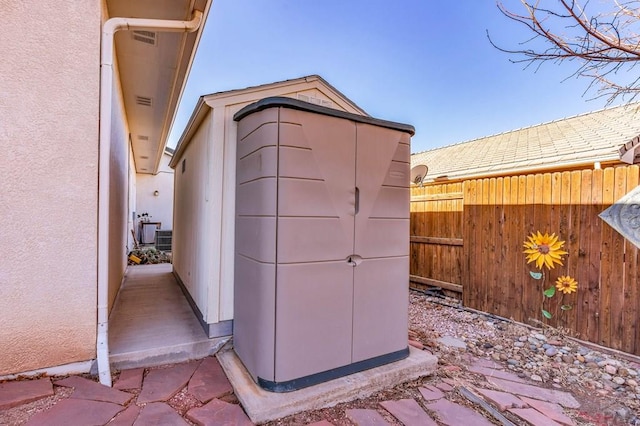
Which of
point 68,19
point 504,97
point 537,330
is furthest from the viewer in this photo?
point 504,97

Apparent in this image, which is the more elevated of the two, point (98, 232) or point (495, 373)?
point (98, 232)

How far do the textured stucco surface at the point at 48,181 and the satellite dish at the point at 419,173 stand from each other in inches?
246

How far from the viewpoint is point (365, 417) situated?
8.30ft

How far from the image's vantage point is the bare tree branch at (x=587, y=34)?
7.08ft

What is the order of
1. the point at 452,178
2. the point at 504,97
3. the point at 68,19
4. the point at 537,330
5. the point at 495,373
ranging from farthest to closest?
the point at 504,97 → the point at 452,178 → the point at 537,330 → the point at 495,373 → the point at 68,19

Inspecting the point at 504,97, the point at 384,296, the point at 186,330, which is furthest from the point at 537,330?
the point at 504,97

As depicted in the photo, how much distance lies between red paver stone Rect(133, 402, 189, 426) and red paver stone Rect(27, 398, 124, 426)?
196 millimetres

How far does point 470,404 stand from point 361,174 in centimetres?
233

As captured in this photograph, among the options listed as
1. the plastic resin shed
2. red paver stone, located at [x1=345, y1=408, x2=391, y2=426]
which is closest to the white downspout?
the plastic resin shed

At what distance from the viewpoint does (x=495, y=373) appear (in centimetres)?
362

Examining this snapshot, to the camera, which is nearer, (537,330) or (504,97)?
(537,330)

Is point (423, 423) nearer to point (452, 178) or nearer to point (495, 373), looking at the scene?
point (495, 373)

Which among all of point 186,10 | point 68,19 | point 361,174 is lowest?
point 361,174

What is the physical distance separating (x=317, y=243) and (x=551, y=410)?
2634 millimetres
